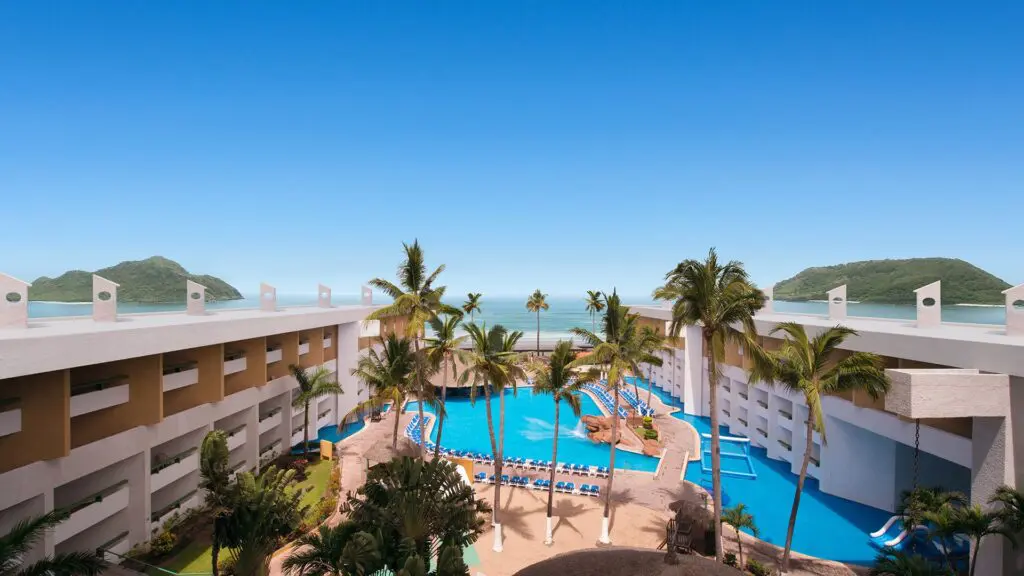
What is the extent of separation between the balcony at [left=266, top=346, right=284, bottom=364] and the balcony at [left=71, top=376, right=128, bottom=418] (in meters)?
10.9

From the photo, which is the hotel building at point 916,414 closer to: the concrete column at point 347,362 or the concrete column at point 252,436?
the concrete column at point 252,436

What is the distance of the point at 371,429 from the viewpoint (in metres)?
39.8

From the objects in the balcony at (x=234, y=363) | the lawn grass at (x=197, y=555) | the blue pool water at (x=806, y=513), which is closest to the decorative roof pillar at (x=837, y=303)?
the blue pool water at (x=806, y=513)

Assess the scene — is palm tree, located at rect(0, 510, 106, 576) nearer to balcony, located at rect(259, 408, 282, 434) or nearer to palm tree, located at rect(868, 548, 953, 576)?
balcony, located at rect(259, 408, 282, 434)

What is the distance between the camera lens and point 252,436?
28062mm

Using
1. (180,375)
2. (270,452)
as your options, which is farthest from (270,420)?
(180,375)

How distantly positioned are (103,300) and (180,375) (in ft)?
15.9

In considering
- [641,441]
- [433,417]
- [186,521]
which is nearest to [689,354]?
[641,441]

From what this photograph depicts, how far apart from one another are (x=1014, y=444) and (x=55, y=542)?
32.6 meters

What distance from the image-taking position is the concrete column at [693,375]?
145ft

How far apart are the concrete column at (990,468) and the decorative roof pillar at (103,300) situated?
35.2m

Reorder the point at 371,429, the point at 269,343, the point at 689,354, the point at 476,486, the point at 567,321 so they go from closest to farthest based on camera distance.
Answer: the point at 476,486, the point at 269,343, the point at 371,429, the point at 689,354, the point at 567,321

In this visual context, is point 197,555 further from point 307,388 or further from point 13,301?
point 307,388

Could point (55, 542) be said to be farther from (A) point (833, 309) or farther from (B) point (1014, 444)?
(A) point (833, 309)
